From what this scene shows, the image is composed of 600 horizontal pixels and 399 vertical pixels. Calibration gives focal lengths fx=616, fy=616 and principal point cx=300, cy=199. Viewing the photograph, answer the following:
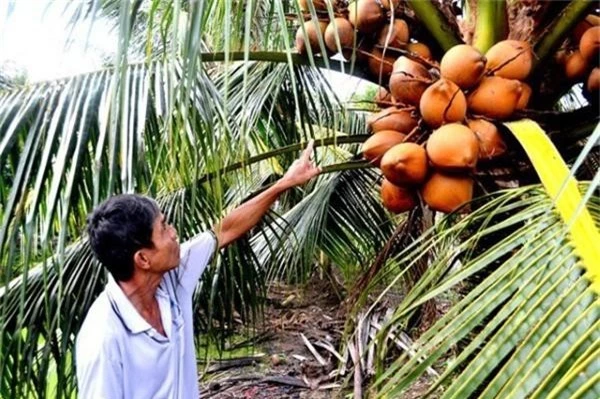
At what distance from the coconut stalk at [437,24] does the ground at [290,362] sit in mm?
1795

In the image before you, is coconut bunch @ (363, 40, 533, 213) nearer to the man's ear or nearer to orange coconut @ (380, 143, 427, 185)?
orange coconut @ (380, 143, 427, 185)

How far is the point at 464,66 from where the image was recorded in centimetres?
100

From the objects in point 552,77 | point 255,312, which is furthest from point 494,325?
point 255,312

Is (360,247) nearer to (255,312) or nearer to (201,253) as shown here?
(255,312)

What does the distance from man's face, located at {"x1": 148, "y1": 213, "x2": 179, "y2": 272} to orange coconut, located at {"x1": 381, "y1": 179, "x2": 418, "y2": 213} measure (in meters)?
0.41

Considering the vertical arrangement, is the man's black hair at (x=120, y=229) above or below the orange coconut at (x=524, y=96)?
below

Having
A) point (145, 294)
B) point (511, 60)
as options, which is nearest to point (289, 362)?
point (145, 294)

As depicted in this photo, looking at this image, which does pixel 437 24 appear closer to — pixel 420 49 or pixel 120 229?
pixel 420 49

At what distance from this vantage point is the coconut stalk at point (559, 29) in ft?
3.26

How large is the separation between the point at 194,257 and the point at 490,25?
29.7 inches

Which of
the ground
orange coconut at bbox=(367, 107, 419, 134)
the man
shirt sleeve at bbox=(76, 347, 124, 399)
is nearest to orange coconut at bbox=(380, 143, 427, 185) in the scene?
orange coconut at bbox=(367, 107, 419, 134)

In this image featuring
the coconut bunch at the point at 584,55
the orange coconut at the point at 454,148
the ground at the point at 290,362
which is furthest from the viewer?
the ground at the point at 290,362

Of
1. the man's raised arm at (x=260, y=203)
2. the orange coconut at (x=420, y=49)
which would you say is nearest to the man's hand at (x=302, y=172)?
the man's raised arm at (x=260, y=203)

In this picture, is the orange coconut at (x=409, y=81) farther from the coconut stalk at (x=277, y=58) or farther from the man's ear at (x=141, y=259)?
the man's ear at (x=141, y=259)
